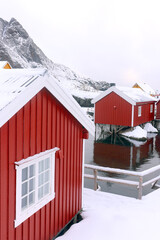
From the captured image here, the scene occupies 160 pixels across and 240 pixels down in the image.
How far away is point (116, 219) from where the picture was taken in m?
6.16

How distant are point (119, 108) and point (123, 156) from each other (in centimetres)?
863

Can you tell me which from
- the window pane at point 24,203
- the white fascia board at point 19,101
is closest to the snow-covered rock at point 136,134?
the window pane at point 24,203

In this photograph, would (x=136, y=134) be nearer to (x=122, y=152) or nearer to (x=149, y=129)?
(x=149, y=129)

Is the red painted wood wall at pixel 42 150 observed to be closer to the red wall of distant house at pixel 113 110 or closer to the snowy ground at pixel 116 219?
the snowy ground at pixel 116 219

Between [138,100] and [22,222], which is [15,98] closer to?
[22,222]

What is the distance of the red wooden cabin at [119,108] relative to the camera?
23447mm

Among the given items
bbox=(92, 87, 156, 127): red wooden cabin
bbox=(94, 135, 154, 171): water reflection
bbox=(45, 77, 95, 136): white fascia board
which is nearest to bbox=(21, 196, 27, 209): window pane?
bbox=(45, 77, 95, 136): white fascia board

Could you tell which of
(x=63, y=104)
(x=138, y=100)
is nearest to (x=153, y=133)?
(x=138, y=100)

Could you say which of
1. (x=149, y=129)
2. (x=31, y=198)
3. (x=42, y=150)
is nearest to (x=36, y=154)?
(x=42, y=150)

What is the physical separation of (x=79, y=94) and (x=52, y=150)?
41.8 meters

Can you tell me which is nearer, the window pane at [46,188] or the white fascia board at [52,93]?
the white fascia board at [52,93]

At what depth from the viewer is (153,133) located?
2655 centimetres

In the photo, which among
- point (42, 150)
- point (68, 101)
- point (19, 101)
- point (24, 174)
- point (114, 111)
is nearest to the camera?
point (19, 101)

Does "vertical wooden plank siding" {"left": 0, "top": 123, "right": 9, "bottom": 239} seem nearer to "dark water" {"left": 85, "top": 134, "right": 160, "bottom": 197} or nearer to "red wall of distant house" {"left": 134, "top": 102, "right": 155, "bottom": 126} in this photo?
"dark water" {"left": 85, "top": 134, "right": 160, "bottom": 197}
